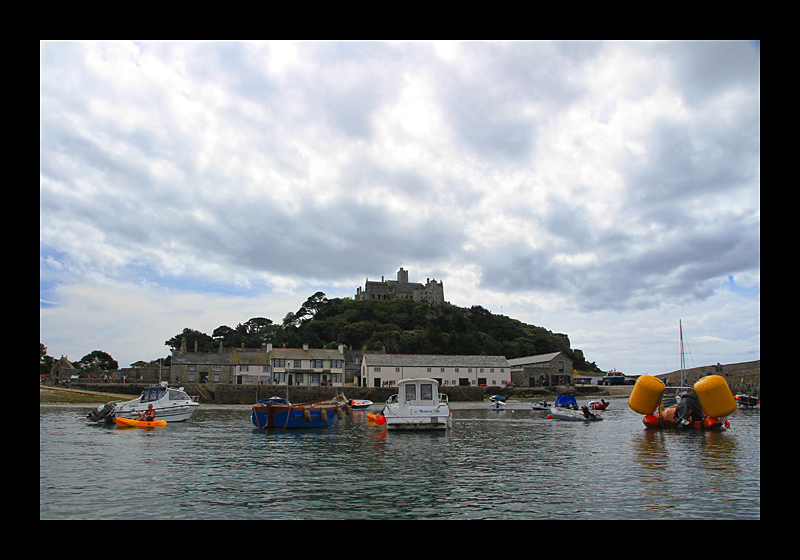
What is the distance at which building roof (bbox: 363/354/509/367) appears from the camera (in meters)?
80.8

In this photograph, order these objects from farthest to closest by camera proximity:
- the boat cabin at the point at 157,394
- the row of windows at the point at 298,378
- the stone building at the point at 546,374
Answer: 1. the stone building at the point at 546,374
2. the row of windows at the point at 298,378
3. the boat cabin at the point at 157,394

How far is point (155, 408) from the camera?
128 ft

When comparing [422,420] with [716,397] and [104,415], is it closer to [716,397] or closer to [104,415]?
[716,397]

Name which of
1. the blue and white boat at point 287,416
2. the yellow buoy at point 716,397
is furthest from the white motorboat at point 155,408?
the yellow buoy at point 716,397

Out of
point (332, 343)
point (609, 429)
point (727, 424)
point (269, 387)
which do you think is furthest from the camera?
point (332, 343)

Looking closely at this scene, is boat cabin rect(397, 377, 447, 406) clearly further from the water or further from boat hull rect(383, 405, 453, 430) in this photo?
the water

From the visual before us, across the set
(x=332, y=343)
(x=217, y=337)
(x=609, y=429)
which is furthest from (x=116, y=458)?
(x=217, y=337)

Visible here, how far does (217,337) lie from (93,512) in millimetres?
107417

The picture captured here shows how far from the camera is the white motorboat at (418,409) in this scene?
109 ft

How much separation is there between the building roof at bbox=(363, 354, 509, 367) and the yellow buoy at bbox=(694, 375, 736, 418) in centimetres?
5207

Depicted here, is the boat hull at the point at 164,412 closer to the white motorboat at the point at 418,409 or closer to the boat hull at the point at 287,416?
the boat hull at the point at 287,416

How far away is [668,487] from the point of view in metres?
15.9

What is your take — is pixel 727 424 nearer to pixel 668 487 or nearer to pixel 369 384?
pixel 668 487
